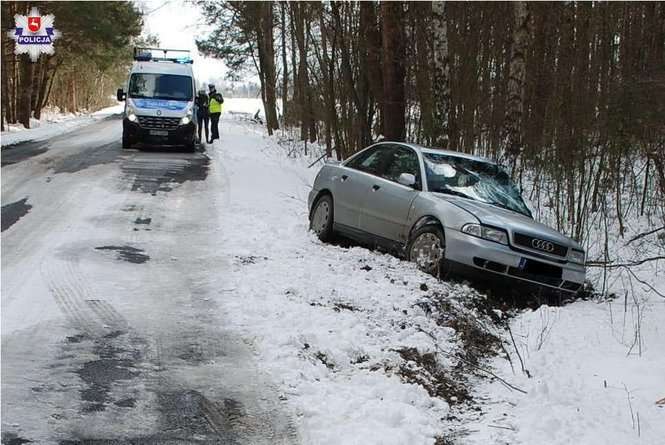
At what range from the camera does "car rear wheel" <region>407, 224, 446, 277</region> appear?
299 inches

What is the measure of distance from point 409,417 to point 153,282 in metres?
3.77

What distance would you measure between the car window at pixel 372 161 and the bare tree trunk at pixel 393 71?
4964 mm

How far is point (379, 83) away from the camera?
16.4 meters

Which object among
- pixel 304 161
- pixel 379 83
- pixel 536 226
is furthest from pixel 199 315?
pixel 304 161

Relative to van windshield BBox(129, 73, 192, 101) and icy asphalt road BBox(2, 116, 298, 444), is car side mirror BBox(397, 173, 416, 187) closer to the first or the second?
icy asphalt road BBox(2, 116, 298, 444)

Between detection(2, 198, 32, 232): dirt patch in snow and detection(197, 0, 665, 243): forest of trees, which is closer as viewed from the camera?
detection(2, 198, 32, 232): dirt patch in snow

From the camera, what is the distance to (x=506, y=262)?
7.31m

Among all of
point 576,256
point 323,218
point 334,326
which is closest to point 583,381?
point 334,326

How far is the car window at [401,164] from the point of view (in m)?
8.78

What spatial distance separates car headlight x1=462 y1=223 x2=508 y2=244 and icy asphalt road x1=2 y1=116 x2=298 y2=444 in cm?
266

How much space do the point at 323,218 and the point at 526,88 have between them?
8.23m

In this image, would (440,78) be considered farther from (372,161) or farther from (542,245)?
(542,245)

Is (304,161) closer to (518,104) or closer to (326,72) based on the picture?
(326,72)

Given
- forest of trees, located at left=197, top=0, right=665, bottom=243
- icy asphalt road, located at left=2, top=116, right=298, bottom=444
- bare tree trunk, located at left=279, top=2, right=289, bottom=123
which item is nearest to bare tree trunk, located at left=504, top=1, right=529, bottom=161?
forest of trees, located at left=197, top=0, right=665, bottom=243
